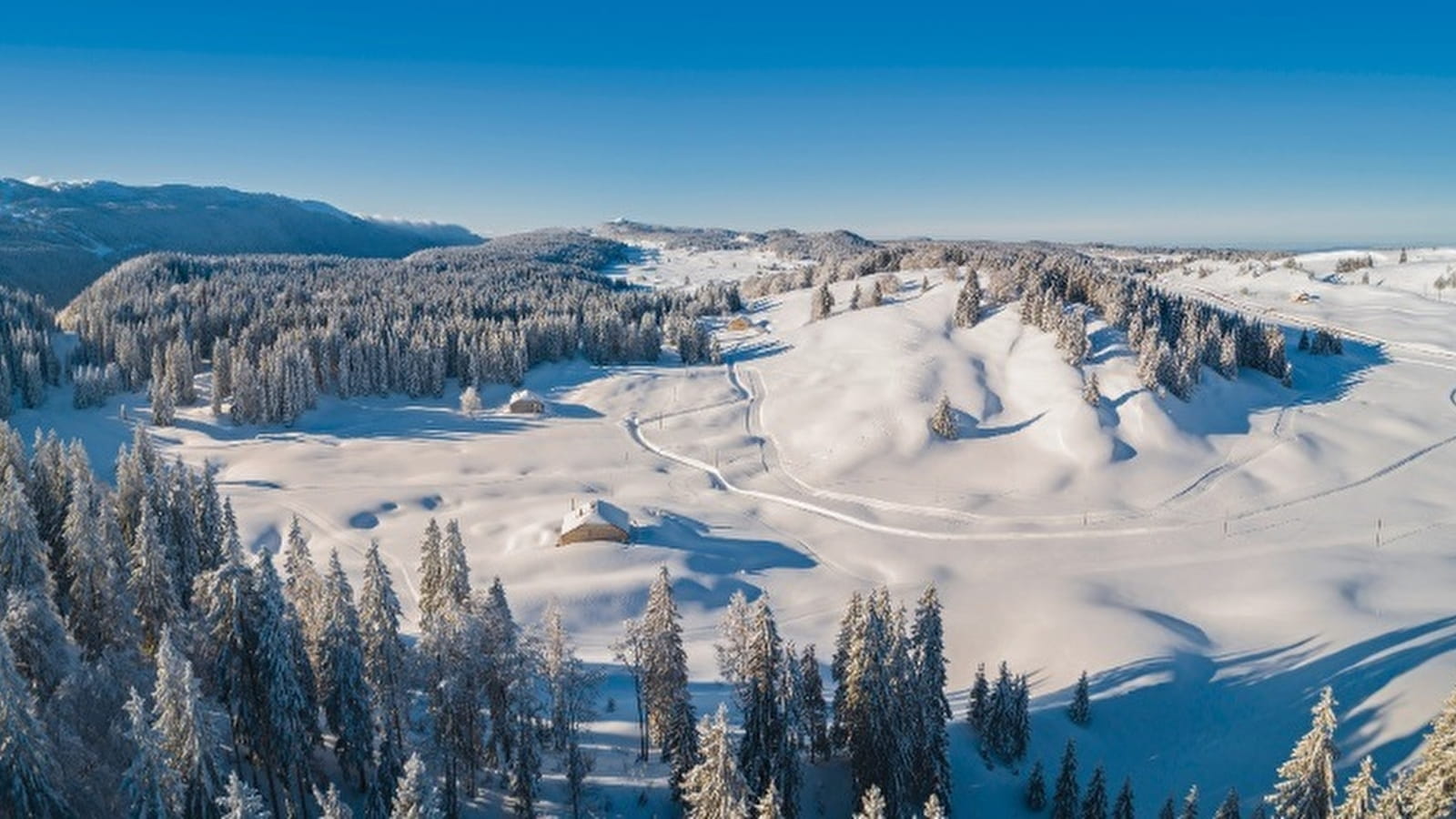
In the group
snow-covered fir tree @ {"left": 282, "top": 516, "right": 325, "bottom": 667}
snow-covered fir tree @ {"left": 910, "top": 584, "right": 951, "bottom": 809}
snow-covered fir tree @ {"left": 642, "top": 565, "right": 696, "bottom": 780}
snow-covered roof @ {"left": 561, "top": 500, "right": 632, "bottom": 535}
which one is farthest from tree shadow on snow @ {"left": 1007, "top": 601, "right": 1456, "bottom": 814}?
snow-covered fir tree @ {"left": 282, "top": 516, "right": 325, "bottom": 667}

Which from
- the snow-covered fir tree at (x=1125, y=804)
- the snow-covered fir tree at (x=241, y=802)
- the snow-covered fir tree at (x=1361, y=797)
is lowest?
the snow-covered fir tree at (x=1125, y=804)

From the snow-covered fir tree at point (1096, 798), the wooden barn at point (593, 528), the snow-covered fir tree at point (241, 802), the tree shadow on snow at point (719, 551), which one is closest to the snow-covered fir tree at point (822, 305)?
the tree shadow on snow at point (719, 551)

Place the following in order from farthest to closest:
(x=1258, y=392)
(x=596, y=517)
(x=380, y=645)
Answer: (x=1258, y=392) < (x=596, y=517) < (x=380, y=645)

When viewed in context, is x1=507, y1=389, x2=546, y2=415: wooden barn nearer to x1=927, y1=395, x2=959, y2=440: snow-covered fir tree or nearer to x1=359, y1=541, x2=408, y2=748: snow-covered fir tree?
x1=927, y1=395, x2=959, y2=440: snow-covered fir tree

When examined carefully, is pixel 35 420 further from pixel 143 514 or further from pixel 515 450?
pixel 143 514

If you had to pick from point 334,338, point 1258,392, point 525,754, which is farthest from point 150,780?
point 1258,392

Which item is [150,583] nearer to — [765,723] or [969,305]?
[765,723]

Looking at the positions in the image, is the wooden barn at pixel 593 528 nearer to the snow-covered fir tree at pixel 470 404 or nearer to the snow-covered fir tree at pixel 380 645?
the snow-covered fir tree at pixel 380 645
